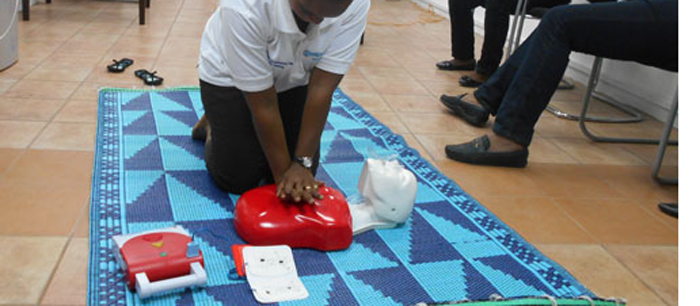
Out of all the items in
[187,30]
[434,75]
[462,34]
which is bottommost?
[187,30]

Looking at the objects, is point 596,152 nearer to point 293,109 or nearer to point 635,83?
point 635,83

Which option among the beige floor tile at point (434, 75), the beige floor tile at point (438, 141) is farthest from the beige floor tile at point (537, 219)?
the beige floor tile at point (434, 75)

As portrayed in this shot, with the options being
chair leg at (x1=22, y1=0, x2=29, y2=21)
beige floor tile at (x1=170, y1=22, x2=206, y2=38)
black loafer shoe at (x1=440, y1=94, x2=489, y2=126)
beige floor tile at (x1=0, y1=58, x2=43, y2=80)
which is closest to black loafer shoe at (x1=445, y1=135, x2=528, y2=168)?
black loafer shoe at (x1=440, y1=94, x2=489, y2=126)

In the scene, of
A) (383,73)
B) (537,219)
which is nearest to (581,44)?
(537,219)

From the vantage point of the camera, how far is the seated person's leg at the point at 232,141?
59.8 inches

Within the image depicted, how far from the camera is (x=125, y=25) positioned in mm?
3645

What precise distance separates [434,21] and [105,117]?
3.53 m

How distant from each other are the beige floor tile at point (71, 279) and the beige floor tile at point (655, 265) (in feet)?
3.94

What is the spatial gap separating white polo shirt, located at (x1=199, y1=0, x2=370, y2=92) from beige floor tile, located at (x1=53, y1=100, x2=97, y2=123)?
0.81m

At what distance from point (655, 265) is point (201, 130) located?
4.36ft

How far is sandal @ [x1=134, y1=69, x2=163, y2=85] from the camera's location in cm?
250

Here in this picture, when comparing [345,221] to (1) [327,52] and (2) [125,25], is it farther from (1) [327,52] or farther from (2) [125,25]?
(2) [125,25]

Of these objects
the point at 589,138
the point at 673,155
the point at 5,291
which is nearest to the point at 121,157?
the point at 5,291

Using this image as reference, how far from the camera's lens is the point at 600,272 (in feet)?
4.60
